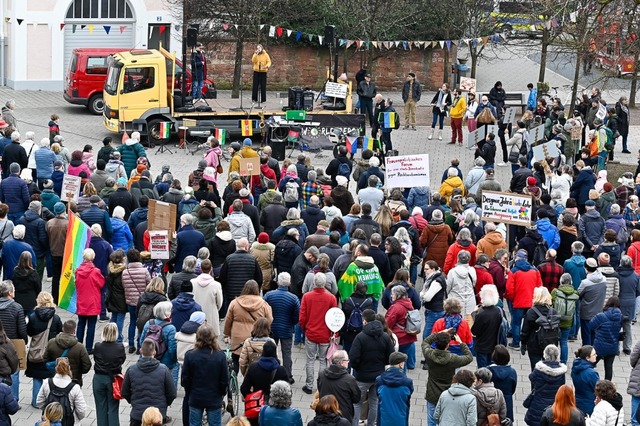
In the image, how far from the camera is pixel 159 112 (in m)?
29.2

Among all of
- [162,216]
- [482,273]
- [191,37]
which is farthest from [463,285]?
[191,37]

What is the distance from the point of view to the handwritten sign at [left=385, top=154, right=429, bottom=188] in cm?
2039

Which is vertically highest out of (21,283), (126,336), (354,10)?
(354,10)

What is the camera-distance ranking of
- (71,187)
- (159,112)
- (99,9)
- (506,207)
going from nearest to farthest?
(506,207) → (71,187) → (159,112) → (99,9)

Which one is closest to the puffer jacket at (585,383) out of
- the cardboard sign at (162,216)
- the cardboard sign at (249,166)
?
the cardboard sign at (162,216)

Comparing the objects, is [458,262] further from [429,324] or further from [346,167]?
[346,167]

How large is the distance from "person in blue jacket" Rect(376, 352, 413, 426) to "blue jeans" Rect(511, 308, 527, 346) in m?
4.07

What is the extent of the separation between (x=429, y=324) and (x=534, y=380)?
3.20 m

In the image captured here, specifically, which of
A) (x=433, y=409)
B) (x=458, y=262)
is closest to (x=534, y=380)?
(x=433, y=409)

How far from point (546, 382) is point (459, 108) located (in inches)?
669

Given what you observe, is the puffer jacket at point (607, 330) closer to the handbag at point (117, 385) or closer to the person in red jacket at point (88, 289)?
the handbag at point (117, 385)

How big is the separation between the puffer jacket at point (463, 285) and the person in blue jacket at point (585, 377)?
8.41ft

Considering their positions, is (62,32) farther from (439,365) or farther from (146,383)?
(439,365)

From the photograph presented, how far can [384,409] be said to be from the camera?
1288 centimetres
